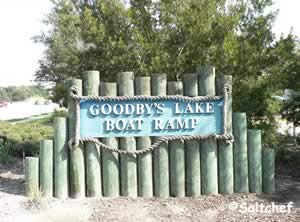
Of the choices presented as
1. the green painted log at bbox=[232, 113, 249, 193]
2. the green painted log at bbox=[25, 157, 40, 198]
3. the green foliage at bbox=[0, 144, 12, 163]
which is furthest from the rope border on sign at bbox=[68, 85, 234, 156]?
the green foliage at bbox=[0, 144, 12, 163]

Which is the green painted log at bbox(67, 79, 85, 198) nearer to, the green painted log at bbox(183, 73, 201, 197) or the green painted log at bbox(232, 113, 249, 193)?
the green painted log at bbox(183, 73, 201, 197)

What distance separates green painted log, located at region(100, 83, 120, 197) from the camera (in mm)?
6777

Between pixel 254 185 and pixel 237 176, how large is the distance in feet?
0.95

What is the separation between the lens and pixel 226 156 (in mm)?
6953

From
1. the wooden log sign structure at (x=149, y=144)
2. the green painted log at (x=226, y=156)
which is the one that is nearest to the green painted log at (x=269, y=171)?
the wooden log sign structure at (x=149, y=144)

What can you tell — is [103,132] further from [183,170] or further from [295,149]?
[295,149]

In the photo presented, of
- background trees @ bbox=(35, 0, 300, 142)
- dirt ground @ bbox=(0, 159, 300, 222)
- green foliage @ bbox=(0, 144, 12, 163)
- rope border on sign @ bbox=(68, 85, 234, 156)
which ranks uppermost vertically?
background trees @ bbox=(35, 0, 300, 142)

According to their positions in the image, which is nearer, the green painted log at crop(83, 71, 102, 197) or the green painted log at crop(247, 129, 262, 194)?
the green painted log at crop(83, 71, 102, 197)

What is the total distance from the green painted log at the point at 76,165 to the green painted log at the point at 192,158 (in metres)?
1.53

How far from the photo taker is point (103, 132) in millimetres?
6727

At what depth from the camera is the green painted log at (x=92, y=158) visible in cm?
675

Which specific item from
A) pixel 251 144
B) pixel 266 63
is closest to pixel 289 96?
pixel 266 63

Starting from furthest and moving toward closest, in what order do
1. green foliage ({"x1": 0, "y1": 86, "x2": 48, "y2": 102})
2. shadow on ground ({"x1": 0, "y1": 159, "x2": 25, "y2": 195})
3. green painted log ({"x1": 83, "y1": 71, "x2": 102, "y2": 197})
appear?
1. green foliage ({"x1": 0, "y1": 86, "x2": 48, "y2": 102})
2. shadow on ground ({"x1": 0, "y1": 159, "x2": 25, "y2": 195})
3. green painted log ({"x1": 83, "y1": 71, "x2": 102, "y2": 197})

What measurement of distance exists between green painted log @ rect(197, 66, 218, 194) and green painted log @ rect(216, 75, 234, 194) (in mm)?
95
